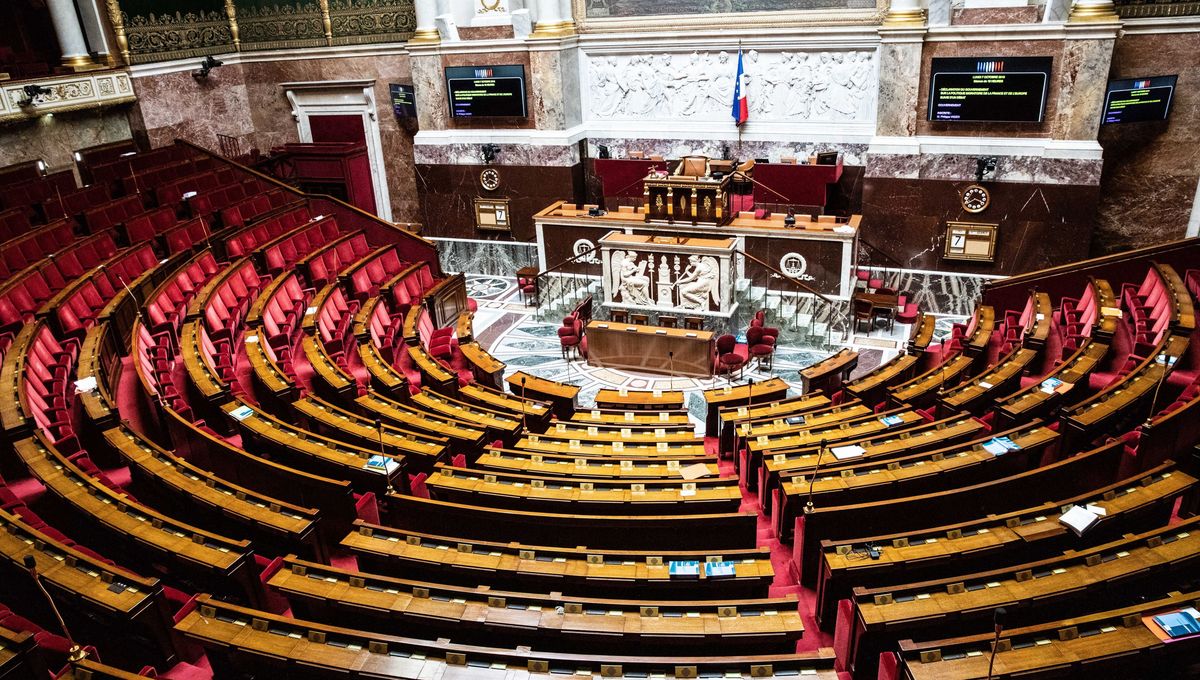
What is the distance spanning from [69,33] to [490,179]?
24.0 ft

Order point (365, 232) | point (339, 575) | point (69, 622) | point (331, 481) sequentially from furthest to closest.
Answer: point (365, 232)
point (331, 481)
point (339, 575)
point (69, 622)

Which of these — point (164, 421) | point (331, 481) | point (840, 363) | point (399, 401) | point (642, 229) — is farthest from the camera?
point (642, 229)

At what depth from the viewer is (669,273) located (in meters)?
10.7

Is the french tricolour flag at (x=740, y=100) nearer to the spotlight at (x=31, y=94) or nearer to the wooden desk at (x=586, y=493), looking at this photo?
the wooden desk at (x=586, y=493)

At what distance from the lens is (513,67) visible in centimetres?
1277

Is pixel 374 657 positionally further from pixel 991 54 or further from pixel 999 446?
pixel 991 54

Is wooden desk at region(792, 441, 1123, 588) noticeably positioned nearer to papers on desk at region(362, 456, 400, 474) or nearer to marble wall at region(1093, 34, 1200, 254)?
papers on desk at region(362, 456, 400, 474)

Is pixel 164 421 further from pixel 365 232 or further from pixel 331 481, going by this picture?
pixel 365 232

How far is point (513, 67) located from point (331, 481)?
9413 millimetres

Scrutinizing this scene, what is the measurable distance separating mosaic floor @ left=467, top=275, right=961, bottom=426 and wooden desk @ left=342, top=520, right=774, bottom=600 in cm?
406

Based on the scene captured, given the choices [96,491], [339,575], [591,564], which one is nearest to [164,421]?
[96,491]

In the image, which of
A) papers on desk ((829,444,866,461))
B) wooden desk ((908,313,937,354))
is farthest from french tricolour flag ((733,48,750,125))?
papers on desk ((829,444,866,461))

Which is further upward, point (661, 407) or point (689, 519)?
point (689, 519)

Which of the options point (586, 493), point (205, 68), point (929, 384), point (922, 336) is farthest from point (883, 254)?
point (205, 68)
